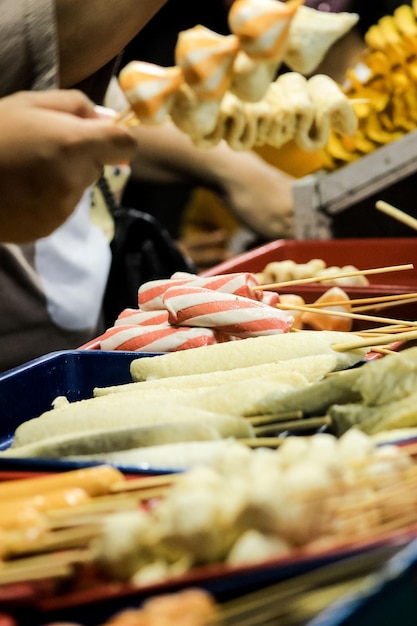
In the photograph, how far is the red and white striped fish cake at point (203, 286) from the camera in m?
1.92

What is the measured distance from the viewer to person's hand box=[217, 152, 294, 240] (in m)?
3.97

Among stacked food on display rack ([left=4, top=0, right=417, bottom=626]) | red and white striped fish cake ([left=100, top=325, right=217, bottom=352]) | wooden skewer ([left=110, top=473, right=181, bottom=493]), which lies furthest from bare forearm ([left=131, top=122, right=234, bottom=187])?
wooden skewer ([left=110, top=473, right=181, bottom=493])

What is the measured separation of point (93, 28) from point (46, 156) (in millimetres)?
877

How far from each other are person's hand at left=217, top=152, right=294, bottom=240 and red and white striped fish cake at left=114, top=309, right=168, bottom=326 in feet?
6.70

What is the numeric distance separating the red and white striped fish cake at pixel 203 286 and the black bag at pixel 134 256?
3.24 ft

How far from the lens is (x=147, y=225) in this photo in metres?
3.03

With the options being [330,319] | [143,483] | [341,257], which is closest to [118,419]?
[143,483]

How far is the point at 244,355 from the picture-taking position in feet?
5.30

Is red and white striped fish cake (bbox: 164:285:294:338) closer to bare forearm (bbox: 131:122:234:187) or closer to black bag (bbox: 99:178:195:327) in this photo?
black bag (bbox: 99:178:195:327)

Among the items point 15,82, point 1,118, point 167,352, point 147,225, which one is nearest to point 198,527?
point 1,118

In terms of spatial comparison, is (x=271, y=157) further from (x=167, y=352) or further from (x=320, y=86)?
(x=167, y=352)

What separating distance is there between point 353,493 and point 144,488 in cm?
27

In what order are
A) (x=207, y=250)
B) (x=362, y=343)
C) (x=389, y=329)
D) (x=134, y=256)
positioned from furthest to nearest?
(x=207, y=250)
(x=134, y=256)
(x=389, y=329)
(x=362, y=343)

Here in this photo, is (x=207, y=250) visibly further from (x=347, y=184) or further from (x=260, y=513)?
(x=260, y=513)
